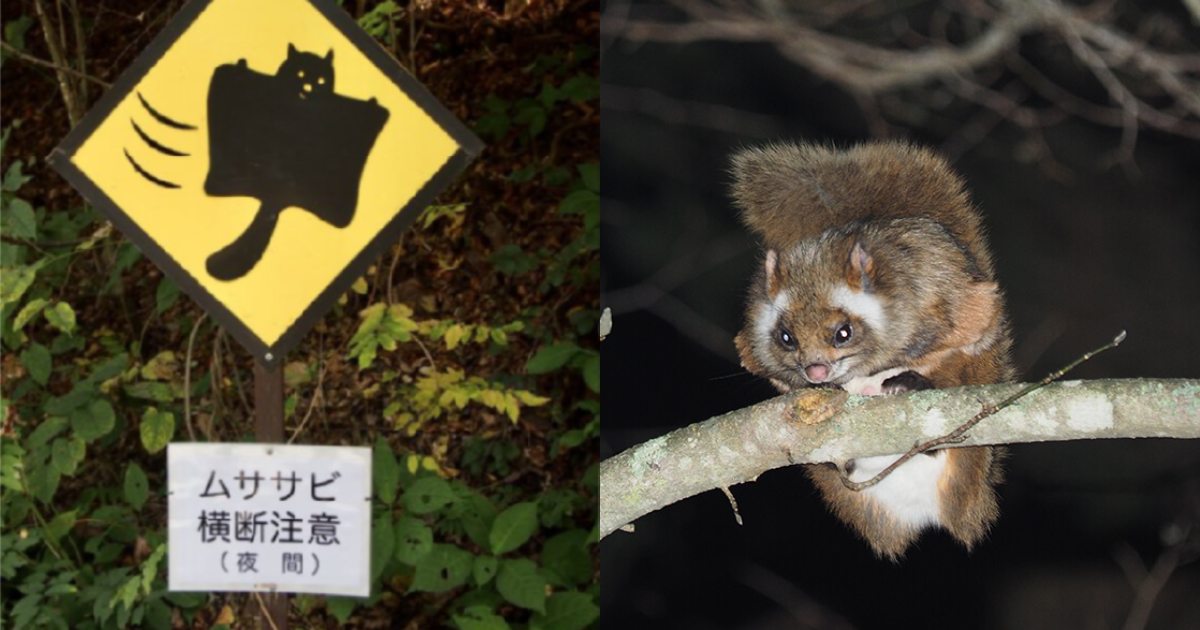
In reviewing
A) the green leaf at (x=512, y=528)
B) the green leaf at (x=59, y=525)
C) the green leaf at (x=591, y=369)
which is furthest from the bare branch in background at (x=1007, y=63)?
the green leaf at (x=59, y=525)

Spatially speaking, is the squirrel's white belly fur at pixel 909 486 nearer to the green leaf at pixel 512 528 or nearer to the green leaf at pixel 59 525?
the green leaf at pixel 512 528

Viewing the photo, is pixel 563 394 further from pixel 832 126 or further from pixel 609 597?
pixel 832 126

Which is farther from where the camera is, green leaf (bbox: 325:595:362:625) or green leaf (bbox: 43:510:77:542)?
green leaf (bbox: 43:510:77:542)

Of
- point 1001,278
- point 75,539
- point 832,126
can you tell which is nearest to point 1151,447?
point 1001,278

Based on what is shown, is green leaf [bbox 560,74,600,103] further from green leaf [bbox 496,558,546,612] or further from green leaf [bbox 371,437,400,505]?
green leaf [bbox 496,558,546,612]

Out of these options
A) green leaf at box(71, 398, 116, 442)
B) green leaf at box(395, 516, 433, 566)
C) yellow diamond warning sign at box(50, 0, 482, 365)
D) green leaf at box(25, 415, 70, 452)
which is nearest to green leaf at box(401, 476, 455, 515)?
green leaf at box(395, 516, 433, 566)
